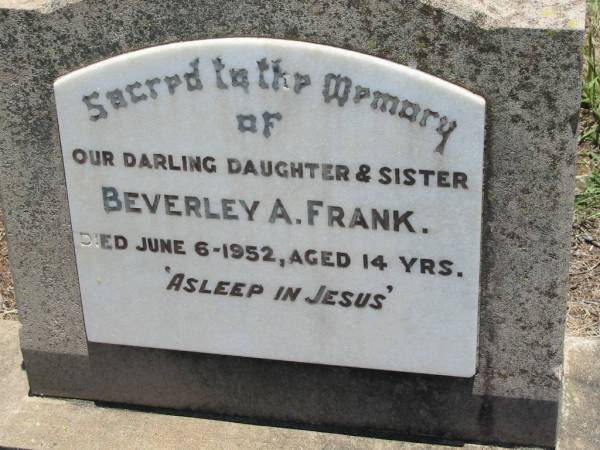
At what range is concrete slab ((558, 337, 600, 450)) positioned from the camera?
2.58 m

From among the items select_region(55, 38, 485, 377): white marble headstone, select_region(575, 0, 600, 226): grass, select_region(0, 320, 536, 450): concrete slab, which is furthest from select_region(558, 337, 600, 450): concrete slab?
select_region(575, 0, 600, 226): grass

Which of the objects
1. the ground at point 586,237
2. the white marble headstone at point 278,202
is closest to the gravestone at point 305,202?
the white marble headstone at point 278,202

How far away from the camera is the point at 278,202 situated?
241cm

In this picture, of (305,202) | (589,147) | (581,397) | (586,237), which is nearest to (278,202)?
(305,202)

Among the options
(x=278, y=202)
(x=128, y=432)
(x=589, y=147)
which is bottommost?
(x=128, y=432)

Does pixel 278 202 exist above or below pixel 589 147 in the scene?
above

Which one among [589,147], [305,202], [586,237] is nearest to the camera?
[305,202]

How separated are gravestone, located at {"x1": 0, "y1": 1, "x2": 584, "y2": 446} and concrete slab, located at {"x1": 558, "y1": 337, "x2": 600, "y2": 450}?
0.11 meters

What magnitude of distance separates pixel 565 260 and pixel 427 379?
52 cm

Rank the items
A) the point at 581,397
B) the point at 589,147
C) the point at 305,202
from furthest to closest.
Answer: the point at 589,147 → the point at 581,397 → the point at 305,202

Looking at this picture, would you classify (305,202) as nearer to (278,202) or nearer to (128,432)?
(278,202)

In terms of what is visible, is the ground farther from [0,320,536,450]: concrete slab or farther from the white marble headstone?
the white marble headstone

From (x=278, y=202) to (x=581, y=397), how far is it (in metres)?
1.10

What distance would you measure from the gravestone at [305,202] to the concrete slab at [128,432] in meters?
0.06
